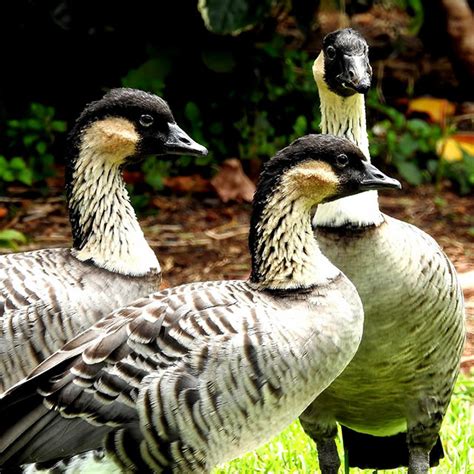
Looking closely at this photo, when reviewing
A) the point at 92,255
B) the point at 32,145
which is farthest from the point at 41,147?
the point at 92,255

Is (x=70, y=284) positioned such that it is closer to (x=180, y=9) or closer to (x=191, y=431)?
(x=191, y=431)

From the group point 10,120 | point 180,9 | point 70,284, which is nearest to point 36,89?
point 10,120

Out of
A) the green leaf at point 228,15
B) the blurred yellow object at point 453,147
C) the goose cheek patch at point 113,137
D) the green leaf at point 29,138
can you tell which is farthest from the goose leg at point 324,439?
the blurred yellow object at point 453,147

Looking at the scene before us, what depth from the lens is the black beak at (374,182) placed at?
4.26 m

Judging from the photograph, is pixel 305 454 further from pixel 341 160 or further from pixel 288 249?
pixel 341 160

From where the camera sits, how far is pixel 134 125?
4.67 meters

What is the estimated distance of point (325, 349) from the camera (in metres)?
4.03

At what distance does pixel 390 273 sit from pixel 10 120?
→ 196 inches

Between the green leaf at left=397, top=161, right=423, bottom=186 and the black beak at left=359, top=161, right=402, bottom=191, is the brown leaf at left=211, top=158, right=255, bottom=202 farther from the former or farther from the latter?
the black beak at left=359, top=161, right=402, bottom=191

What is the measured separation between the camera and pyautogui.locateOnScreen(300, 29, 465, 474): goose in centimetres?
449

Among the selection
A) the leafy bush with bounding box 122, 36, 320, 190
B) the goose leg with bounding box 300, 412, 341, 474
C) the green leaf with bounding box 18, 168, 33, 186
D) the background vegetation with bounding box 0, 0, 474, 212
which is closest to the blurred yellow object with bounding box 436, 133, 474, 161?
the background vegetation with bounding box 0, 0, 474, 212

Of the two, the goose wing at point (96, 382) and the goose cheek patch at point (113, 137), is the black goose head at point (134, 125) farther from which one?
the goose wing at point (96, 382)

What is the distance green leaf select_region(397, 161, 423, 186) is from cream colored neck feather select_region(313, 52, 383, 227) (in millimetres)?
4299

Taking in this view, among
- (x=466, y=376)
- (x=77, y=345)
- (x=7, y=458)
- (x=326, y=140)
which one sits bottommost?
(x=466, y=376)
